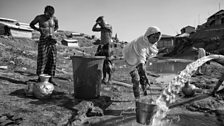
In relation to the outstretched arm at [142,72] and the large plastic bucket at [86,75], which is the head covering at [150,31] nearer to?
the outstretched arm at [142,72]

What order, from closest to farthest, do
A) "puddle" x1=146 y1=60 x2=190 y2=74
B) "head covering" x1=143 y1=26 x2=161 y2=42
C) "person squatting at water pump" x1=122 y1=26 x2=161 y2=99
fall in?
"head covering" x1=143 y1=26 x2=161 y2=42
"person squatting at water pump" x1=122 y1=26 x2=161 y2=99
"puddle" x1=146 y1=60 x2=190 y2=74

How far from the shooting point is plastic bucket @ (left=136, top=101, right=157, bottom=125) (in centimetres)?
223

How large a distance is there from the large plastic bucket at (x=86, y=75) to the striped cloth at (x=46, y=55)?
136cm

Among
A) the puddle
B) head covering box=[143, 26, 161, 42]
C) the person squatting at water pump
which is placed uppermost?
head covering box=[143, 26, 161, 42]

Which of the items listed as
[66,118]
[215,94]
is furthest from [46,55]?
[215,94]

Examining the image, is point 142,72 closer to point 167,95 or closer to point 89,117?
point 167,95

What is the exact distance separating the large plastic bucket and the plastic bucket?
5.00 feet

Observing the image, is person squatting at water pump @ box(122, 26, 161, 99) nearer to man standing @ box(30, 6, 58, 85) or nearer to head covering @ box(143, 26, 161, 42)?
head covering @ box(143, 26, 161, 42)

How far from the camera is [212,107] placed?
3.52m

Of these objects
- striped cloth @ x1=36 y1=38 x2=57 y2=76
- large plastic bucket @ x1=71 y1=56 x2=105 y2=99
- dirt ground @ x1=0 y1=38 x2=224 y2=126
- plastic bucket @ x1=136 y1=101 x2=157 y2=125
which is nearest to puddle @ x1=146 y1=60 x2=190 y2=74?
dirt ground @ x1=0 y1=38 x2=224 y2=126

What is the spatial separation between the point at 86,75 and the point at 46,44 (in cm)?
187

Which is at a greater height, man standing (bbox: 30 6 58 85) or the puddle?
man standing (bbox: 30 6 58 85)

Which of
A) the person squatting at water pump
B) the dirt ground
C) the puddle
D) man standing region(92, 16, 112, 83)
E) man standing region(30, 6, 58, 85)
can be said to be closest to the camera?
the dirt ground

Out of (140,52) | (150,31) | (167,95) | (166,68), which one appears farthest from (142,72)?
(166,68)
